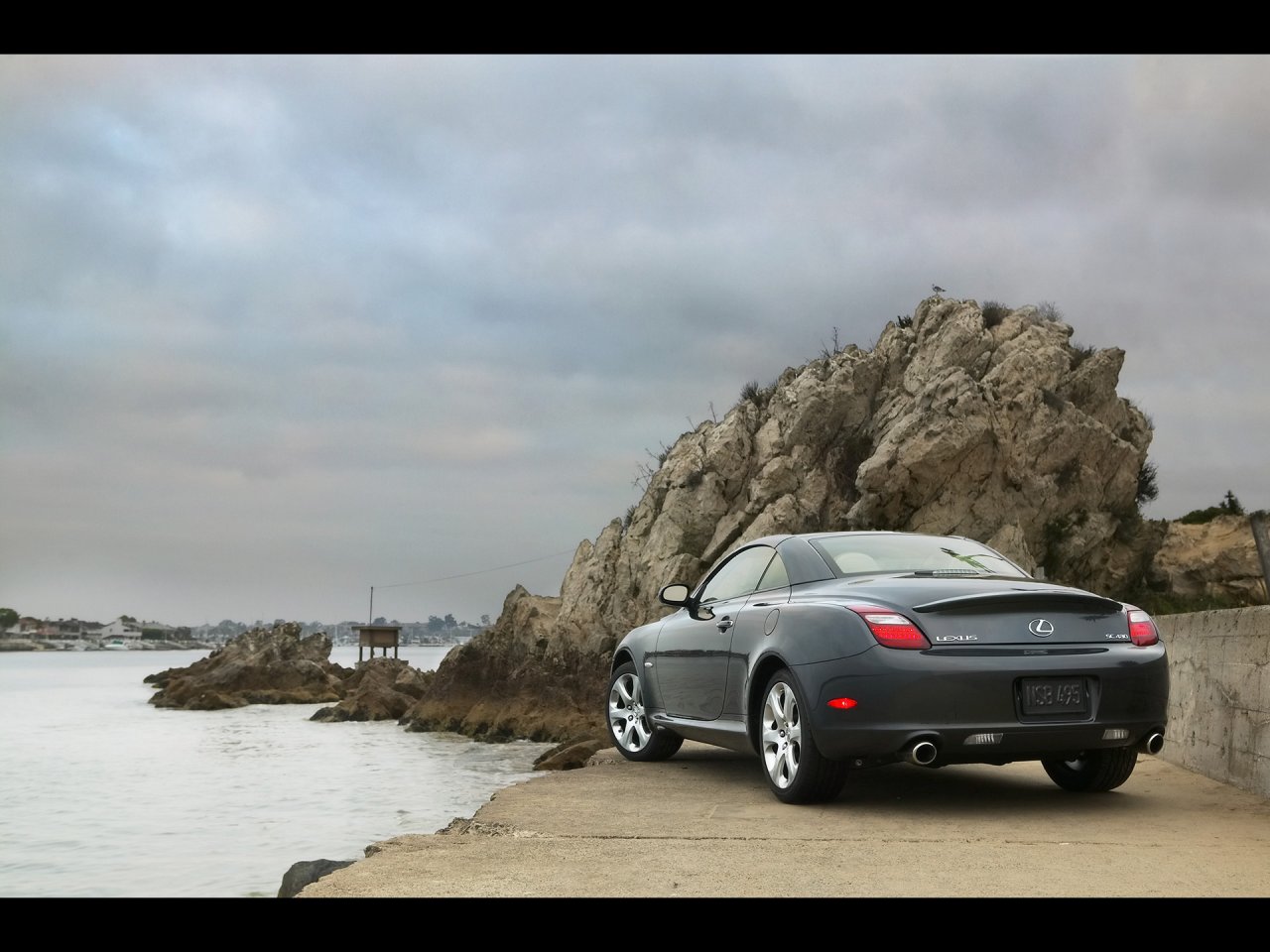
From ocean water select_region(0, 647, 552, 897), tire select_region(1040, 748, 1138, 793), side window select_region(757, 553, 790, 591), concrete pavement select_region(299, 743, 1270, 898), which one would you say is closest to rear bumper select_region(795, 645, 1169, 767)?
concrete pavement select_region(299, 743, 1270, 898)

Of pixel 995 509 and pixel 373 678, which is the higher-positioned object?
pixel 995 509

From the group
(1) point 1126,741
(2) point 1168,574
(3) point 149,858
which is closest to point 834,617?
(1) point 1126,741

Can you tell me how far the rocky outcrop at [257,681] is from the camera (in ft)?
199

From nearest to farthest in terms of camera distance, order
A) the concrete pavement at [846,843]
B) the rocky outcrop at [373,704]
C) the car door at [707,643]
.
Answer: the concrete pavement at [846,843], the car door at [707,643], the rocky outcrop at [373,704]

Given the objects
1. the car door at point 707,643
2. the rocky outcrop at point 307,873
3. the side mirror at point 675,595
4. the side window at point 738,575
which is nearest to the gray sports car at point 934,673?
the car door at point 707,643

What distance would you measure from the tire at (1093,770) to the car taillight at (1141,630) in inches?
26.8

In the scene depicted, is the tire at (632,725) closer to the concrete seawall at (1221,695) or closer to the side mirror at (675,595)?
the side mirror at (675,595)

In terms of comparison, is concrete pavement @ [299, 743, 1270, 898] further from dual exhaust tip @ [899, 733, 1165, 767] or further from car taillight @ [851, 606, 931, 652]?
car taillight @ [851, 606, 931, 652]

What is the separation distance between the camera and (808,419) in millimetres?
34750

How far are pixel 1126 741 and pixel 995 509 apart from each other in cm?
2558
